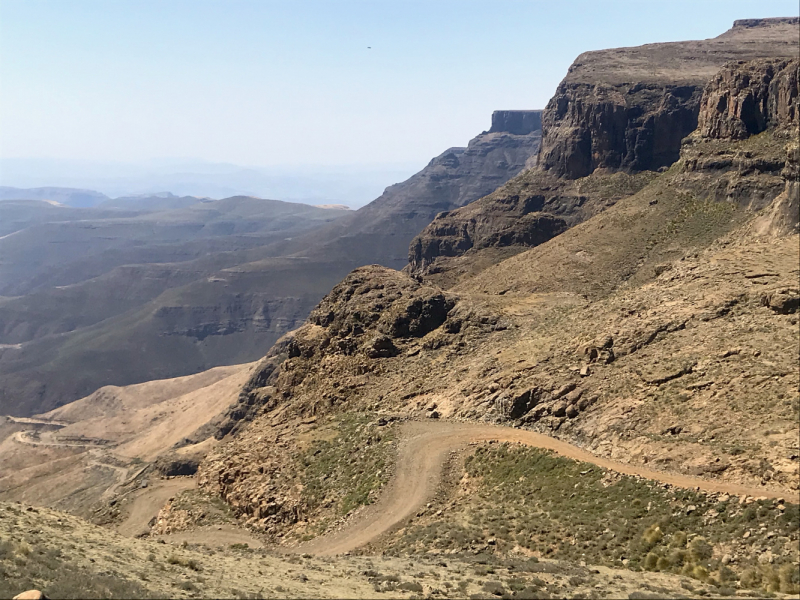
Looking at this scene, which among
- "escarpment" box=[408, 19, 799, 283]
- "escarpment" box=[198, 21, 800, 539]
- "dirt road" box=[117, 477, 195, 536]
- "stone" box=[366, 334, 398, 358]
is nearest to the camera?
"escarpment" box=[198, 21, 800, 539]

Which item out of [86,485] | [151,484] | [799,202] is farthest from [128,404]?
[799,202]

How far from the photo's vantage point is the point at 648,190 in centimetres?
7450

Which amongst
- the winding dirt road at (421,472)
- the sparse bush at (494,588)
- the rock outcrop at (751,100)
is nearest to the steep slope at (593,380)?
the rock outcrop at (751,100)

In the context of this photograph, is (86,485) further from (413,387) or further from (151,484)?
(413,387)

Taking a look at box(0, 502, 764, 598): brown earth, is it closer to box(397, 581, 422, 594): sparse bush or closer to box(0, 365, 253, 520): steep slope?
box(397, 581, 422, 594): sparse bush

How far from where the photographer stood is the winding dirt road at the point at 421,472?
28.2 meters

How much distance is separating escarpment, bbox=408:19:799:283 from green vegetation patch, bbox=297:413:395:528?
5673 centimetres

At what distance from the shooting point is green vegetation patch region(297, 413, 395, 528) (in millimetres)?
32747

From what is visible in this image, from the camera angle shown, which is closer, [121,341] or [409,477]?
[409,477]

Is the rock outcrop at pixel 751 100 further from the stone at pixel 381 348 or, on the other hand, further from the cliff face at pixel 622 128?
the stone at pixel 381 348

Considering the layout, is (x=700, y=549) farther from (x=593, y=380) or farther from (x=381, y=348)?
(x=381, y=348)

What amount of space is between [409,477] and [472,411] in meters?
5.80

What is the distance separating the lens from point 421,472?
107 ft

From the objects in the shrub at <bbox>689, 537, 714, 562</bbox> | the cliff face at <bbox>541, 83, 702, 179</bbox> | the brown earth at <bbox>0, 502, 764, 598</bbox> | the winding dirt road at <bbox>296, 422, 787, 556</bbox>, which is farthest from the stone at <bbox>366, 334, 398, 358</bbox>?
the cliff face at <bbox>541, 83, 702, 179</bbox>
